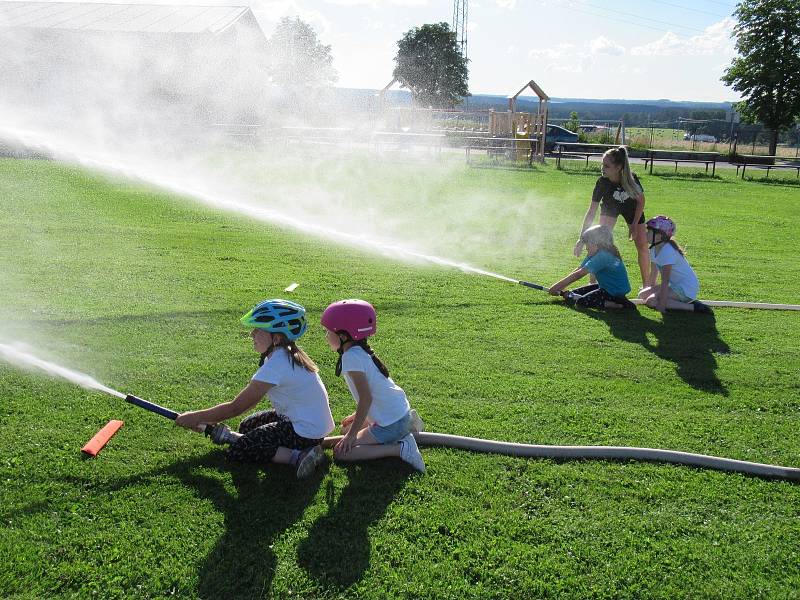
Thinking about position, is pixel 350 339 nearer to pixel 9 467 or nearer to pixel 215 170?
pixel 9 467

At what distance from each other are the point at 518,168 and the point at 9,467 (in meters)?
28.4

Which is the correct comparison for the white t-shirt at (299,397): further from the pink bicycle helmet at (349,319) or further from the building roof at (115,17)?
the building roof at (115,17)

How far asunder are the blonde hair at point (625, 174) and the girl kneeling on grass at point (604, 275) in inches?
32.6

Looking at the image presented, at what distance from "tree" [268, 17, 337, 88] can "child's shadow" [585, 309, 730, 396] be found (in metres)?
32.6

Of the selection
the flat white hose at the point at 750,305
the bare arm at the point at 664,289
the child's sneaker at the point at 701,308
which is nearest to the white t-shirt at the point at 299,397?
the bare arm at the point at 664,289

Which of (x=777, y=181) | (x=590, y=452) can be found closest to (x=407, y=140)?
(x=777, y=181)

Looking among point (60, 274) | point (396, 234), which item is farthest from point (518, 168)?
point (60, 274)

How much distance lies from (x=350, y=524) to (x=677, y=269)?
22.0 feet

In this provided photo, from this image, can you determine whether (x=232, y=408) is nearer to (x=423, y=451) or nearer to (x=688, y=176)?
(x=423, y=451)

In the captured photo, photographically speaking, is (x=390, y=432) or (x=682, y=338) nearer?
(x=390, y=432)

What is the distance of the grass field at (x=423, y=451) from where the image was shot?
3938mm

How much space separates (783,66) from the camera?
44.1 metres

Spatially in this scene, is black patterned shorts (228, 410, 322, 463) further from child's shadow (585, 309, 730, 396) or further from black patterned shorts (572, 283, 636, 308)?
black patterned shorts (572, 283, 636, 308)

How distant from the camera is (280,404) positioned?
5070mm
